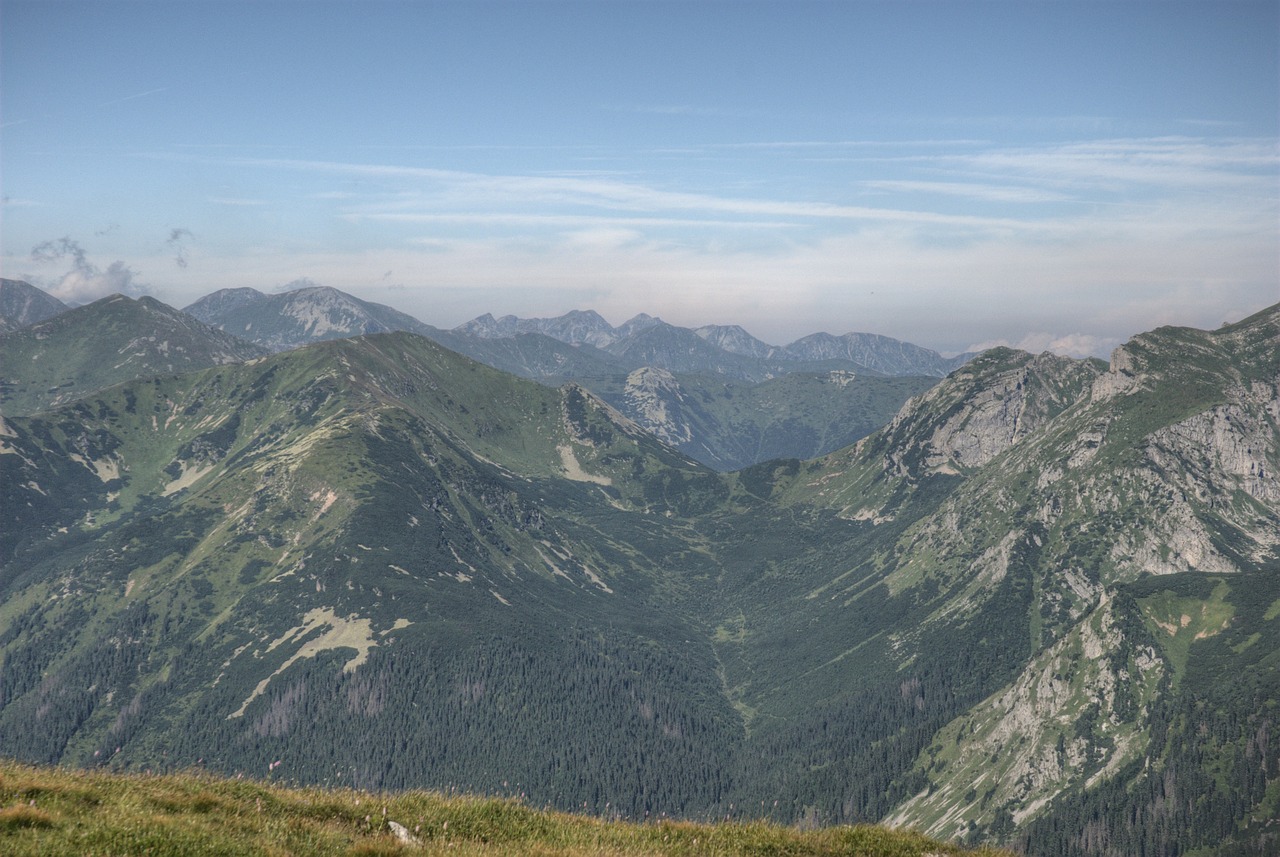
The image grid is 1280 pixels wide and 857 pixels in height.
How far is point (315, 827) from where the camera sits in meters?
22.3

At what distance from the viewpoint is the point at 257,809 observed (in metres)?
23.2

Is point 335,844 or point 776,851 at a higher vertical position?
point 335,844

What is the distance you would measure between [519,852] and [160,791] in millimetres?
11502

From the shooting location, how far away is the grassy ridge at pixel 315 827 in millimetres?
19312

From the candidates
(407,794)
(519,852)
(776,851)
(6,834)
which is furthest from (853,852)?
(6,834)

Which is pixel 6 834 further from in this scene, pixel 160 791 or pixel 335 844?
pixel 335 844

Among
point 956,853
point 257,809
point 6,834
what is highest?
point 6,834

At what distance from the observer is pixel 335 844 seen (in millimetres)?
21109

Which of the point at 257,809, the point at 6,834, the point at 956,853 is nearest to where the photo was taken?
the point at 6,834

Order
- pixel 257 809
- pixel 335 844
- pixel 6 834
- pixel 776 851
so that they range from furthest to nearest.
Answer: pixel 776 851
pixel 257 809
pixel 335 844
pixel 6 834

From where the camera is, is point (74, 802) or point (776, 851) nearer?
point (74, 802)

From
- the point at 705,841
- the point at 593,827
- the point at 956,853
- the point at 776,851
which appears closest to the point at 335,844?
the point at 593,827

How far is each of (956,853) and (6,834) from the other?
1080 inches

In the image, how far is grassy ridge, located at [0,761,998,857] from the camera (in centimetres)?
1931
